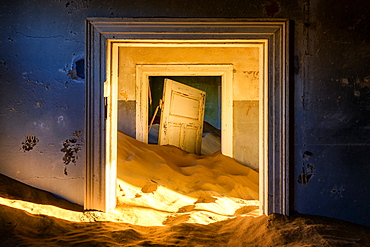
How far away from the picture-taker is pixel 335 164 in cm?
267

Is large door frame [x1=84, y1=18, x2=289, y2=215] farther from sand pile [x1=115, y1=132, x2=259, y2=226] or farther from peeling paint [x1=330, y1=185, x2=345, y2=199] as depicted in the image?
sand pile [x1=115, y1=132, x2=259, y2=226]

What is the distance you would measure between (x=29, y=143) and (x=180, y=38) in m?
1.89

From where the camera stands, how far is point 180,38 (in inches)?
109

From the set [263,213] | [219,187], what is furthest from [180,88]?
[263,213]

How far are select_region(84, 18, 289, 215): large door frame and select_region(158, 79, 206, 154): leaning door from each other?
11.2 feet

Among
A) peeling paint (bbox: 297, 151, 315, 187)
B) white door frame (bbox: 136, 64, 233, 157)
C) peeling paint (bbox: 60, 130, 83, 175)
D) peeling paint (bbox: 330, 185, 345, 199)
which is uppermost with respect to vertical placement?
white door frame (bbox: 136, 64, 233, 157)

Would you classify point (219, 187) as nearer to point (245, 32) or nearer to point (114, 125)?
point (114, 125)

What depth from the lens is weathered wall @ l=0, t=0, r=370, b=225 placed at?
→ 8.72ft

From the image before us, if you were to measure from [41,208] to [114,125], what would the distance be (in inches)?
41.7

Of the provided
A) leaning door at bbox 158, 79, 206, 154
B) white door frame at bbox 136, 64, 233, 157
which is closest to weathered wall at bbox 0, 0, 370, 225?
white door frame at bbox 136, 64, 233, 157

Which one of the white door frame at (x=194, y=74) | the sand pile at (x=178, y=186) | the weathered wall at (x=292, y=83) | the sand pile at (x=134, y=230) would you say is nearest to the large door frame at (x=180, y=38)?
the weathered wall at (x=292, y=83)

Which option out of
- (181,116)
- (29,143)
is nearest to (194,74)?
(181,116)

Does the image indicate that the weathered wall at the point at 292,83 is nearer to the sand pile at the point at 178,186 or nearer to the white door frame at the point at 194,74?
the sand pile at the point at 178,186

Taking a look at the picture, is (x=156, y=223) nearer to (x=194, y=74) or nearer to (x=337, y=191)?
(x=337, y=191)
